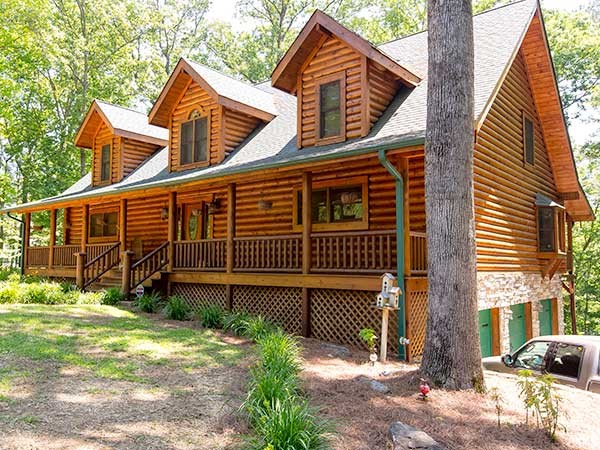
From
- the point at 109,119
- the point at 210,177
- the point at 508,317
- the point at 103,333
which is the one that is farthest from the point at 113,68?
the point at 508,317

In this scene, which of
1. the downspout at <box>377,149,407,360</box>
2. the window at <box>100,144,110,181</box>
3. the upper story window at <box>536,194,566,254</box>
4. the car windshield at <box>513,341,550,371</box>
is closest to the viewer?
the car windshield at <box>513,341,550,371</box>

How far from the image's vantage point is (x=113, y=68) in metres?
30.4

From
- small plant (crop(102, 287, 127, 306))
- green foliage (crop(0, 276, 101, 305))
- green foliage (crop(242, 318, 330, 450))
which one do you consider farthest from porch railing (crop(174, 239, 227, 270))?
green foliage (crop(242, 318, 330, 450))

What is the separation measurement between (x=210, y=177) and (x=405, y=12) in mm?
22402

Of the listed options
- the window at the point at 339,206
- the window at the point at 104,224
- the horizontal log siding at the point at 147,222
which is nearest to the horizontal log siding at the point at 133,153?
the horizontal log siding at the point at 147,222

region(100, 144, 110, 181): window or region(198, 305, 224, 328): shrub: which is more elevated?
region(100, 144, 110, 181): window

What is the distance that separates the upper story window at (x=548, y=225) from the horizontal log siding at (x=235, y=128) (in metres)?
8.90

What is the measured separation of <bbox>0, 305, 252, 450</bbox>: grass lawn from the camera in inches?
172

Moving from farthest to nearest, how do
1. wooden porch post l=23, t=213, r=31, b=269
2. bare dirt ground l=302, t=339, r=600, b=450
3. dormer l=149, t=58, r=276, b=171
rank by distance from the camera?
wooden porch post l=23, t=213, r=31, b=269 → dormer l=149, t=58, r=276, b=171 → bare dirt ground l=302, t=339, r=600, b=450

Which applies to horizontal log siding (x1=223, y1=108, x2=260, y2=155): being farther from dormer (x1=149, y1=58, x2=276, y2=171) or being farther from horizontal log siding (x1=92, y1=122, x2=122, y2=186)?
horizontal log siding (x1=92, y1=122, x2=122, y2=186)

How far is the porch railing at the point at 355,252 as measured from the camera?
9.19 metres

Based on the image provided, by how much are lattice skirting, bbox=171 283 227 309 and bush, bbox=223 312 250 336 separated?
1.65m

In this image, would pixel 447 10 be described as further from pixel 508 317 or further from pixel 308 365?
pixel 508 317

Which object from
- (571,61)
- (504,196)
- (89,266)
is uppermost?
(571,61)
